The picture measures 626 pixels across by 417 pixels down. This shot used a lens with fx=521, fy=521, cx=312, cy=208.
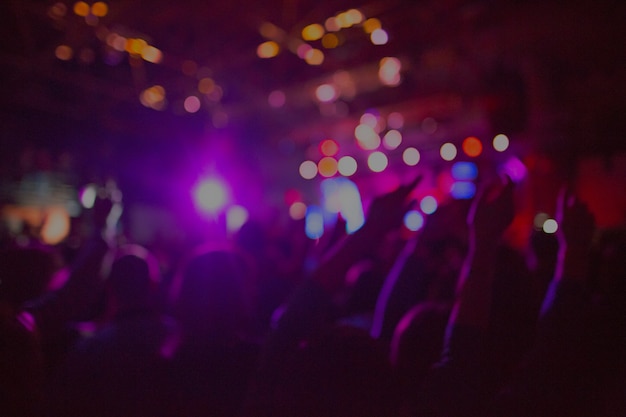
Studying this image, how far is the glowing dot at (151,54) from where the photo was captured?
7430 millimetres

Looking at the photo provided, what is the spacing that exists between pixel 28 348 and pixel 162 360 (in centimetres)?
85

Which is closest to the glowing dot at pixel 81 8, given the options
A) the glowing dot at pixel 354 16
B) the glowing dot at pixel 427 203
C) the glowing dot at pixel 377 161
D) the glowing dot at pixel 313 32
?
the glowing dot at pixel 313 32

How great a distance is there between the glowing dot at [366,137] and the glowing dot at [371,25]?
4324 millimetres

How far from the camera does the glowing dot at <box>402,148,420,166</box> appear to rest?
1142cm

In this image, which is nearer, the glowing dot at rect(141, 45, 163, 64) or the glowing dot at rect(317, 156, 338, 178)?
the glowing dot at rect(141, 45, 163, 64)

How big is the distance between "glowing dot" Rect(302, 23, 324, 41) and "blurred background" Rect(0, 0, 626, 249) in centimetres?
4

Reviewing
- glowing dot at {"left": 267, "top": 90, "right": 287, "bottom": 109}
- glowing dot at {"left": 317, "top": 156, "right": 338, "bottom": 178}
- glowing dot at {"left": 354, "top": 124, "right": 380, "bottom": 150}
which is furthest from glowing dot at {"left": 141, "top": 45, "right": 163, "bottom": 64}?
glowing dot at {"left": 317, "top": 156, "right": 338, "bottom": 178}

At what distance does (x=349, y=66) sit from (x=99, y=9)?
398cm

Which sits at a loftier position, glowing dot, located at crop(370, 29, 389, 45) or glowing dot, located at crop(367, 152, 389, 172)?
glowing dot, located at crop(370, 29, 389, 45)

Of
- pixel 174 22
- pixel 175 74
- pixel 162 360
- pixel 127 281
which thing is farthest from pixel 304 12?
pixel 162 360

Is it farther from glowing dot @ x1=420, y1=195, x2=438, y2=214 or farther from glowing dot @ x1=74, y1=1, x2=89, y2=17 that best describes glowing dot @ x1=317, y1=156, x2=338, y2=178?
glowing dot @ x1=74, y1=1, x2=89, y2=17

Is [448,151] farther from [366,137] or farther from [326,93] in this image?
[326,93]

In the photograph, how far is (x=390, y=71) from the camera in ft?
31.0

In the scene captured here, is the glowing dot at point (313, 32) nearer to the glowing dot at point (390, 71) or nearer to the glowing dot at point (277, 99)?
the glowing dot at point (390, 71)
